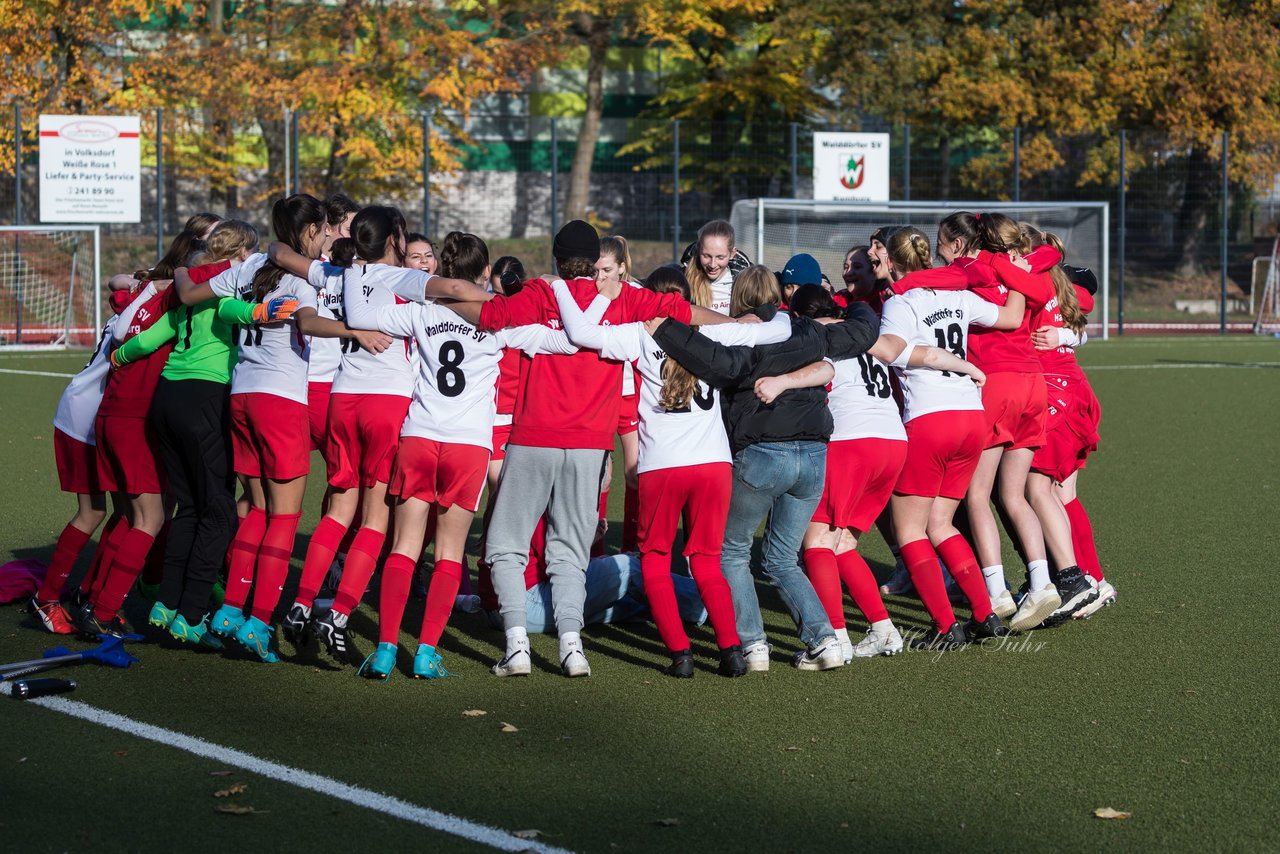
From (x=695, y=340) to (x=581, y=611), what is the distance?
1.26 metres

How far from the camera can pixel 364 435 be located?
245 inches

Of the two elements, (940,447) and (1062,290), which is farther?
(1062,290)

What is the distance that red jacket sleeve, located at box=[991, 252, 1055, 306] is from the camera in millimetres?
6754

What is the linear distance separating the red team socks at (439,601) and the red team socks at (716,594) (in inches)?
35.2

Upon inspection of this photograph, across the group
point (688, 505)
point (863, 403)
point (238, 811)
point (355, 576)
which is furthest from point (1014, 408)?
point (238, 811)

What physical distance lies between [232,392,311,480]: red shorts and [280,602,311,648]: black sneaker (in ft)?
2.00

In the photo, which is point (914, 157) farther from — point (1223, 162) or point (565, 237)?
point (565, 237)

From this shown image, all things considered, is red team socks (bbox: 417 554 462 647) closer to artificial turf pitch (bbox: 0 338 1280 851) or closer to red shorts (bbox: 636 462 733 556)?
artificial turf pitch (bbox: 0 338 1280 851)

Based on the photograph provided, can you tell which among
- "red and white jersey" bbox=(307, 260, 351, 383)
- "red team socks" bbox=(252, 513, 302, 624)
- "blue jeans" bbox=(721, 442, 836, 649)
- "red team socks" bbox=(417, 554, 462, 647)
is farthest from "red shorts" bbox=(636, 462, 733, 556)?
"red team socks" bbox=(252, 513, 302, 624)

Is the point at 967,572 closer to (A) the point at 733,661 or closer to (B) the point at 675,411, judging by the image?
(A) the point at 733,661

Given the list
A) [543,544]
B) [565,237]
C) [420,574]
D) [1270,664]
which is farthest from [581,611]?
[1270,664]

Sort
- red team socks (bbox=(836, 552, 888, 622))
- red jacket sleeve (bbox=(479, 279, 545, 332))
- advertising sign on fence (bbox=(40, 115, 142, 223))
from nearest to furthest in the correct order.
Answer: red jacket sleeve (bbox=(479, 279, 545, 332))
red team socks (bbox=(836, 552, 888, 622))
advertising sign on fence (bbox=(40, 115, 142, 223))

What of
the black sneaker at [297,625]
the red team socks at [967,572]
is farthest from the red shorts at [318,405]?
the red team socks at [967,572]

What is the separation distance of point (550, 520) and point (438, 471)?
1.72 feet
